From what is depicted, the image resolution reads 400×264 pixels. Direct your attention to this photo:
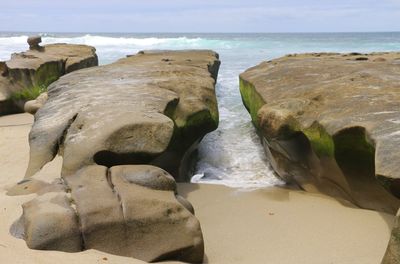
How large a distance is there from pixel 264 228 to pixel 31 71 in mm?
7094

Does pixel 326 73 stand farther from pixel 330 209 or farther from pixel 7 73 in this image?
pixel 7 73

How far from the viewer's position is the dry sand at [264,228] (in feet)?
10.6

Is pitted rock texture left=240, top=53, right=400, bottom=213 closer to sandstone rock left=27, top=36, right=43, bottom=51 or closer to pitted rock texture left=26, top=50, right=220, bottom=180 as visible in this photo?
pitted rock texture left=26, top=50, right=220, bottom=180

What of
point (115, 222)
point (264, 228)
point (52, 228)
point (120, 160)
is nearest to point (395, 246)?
point (264, 228)

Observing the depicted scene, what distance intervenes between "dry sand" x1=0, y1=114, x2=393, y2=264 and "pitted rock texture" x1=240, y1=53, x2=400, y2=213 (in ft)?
0.70

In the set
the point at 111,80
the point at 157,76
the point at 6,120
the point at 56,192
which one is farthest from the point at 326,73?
the point at 6,120

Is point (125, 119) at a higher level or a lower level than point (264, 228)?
higher

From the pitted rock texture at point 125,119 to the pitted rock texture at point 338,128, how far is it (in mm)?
845

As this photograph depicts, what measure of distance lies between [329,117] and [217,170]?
196cm

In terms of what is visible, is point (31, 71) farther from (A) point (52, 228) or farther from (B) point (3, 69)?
(A) point (52, 228)

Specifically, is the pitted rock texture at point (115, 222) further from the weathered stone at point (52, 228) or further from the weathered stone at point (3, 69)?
the weathered stone at point (3, 69)

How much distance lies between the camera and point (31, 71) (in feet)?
32.3

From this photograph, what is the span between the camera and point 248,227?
426 centimetres

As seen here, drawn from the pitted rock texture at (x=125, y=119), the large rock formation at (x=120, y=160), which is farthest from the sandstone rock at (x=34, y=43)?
the large rock formation at (x=120, y=160)
